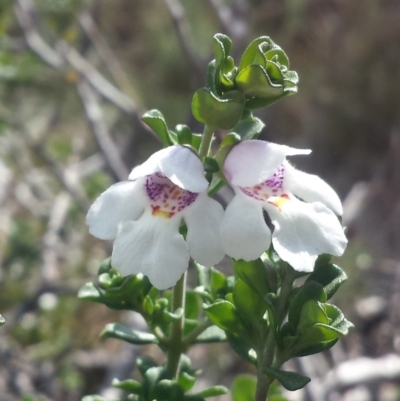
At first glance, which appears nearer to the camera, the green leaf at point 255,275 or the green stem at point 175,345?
the green leaf at point 255,275

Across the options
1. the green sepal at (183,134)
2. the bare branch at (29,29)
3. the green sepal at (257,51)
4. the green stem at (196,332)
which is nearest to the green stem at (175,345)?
the green stem at (196,332)

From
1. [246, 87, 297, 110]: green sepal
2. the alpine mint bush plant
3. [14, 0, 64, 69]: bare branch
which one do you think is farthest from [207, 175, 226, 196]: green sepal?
[14, 0, 64, 69]: bare branch

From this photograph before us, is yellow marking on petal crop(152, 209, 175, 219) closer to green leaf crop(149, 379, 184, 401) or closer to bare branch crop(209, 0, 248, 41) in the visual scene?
green leaf crop(149, 379, 184, 401)

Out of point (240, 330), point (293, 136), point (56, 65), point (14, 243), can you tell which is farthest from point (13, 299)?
point (293, 136)

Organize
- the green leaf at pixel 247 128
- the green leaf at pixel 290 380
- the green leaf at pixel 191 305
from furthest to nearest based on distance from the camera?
1. the green leaf at pixel 191 305
2. the green leaf at pixel 247 128
3. the green leaf at pixel 290 380

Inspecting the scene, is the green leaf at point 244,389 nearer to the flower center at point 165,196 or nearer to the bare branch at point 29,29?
the flower center at point 165,196

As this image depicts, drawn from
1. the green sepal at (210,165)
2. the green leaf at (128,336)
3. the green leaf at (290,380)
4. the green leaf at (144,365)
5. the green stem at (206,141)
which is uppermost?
the green stem at (206,141)

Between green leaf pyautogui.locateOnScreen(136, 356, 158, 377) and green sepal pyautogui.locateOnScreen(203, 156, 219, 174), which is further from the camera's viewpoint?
green leaf pyautogui.locateOnScreen(136, 356, 158, 377)
